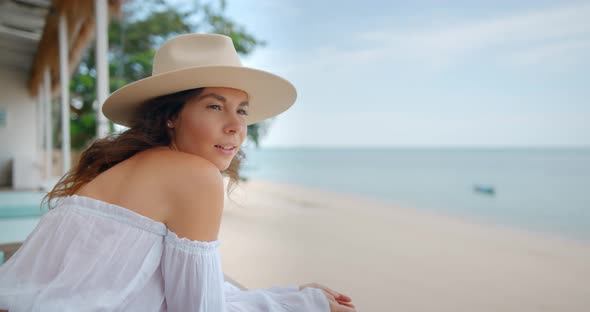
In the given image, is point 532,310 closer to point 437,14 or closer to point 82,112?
point 82,112

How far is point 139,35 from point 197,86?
10.0 metres

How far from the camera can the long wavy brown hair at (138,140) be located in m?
1.24

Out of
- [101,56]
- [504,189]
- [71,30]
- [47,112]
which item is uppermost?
[47,112]

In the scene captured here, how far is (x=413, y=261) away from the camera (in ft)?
17.9

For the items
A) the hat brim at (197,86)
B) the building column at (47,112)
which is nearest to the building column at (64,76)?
the building column at (47,112)

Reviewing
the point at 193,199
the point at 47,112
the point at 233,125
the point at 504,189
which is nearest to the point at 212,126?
the point at 233,125

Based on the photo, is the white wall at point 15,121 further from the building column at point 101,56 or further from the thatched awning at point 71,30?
the building column at point 101,56

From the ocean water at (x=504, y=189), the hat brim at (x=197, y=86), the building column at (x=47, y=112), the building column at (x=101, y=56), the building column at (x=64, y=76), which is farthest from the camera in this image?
the ocean water at (x=504, y=189)

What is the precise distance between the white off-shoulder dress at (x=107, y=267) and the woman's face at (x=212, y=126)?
25cm

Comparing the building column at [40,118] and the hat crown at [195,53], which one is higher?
the building column at [40,118]

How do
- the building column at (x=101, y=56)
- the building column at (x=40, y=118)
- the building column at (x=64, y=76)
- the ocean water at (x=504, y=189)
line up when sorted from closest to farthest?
the building column at (x=101, y=56) → the building column at (x=64, y=76) → the building column at (x=40, y=118) → the ocean water at (x=504, y=189)

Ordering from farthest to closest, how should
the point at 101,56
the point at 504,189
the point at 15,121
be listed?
the point at 504,189
the point at 15,121
the point at 101,56

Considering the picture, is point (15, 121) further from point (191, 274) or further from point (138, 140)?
point (191, 274)

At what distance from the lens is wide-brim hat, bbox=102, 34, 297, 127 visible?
1151 millimetres
